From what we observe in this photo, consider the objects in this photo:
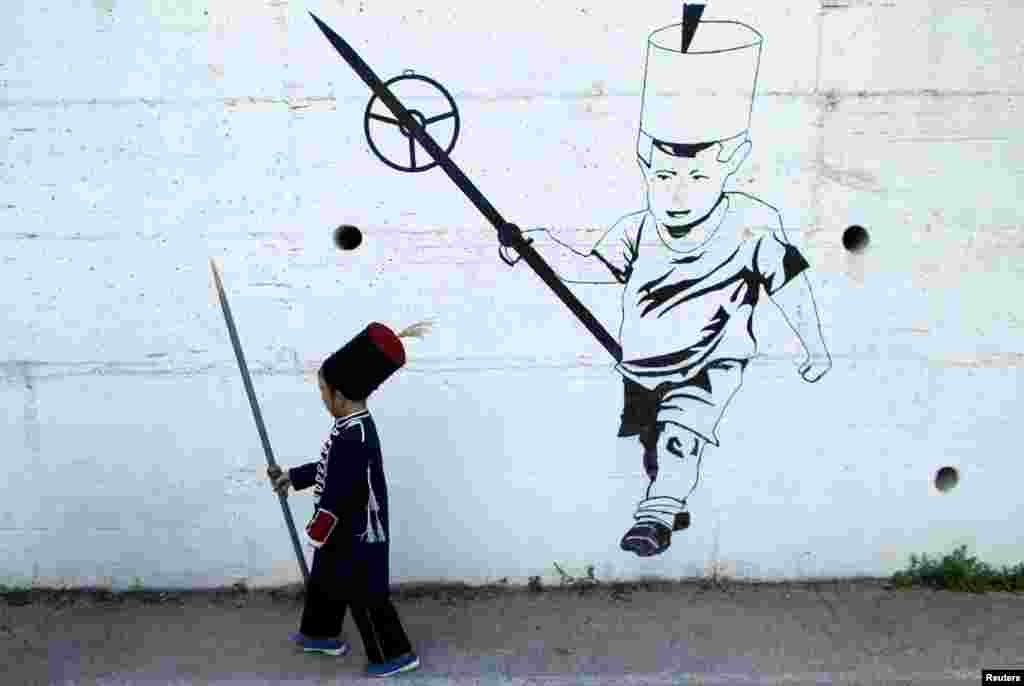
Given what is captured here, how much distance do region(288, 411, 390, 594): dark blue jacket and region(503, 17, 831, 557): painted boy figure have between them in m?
1.31

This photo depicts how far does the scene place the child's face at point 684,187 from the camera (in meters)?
4.51

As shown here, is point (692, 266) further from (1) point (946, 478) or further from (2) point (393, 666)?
(2) point (393, 666)

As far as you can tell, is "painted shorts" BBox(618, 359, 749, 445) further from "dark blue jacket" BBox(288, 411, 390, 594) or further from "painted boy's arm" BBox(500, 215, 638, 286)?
"dark blue jacket" BBox(288, 411, 390, 594)

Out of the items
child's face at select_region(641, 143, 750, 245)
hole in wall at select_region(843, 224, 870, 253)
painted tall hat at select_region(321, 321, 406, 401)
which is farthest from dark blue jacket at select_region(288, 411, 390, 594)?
hole in wall at select_region(843, 224, 870, 253)

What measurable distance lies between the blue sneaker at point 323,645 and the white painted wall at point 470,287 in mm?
633

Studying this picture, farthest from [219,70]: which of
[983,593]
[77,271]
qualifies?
[983,593]

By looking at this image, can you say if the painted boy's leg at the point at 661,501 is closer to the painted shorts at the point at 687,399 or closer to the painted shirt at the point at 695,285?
the painted shorts at the point at 687,399

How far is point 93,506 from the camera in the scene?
15.6 ft

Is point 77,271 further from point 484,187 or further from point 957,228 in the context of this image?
point 957,228

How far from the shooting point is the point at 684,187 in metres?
4.53

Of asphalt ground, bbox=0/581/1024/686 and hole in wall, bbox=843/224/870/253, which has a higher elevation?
hole in wall, bbox=843/224/870/253

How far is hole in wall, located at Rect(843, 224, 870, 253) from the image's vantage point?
15.1 ft

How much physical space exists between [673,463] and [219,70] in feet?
9.23

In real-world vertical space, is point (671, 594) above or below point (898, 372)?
below
